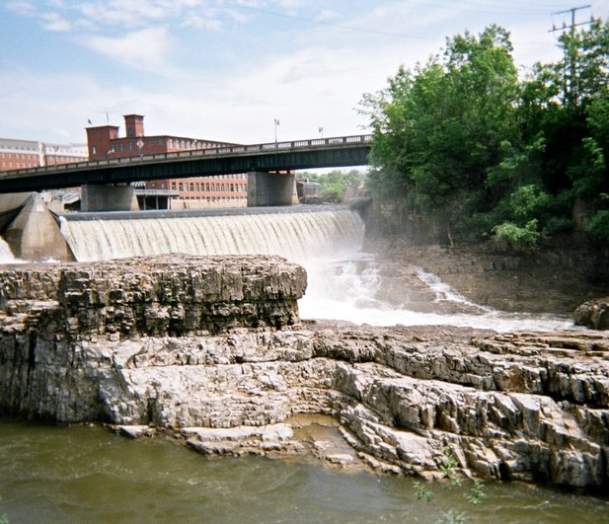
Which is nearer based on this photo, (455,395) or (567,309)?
(455,395)

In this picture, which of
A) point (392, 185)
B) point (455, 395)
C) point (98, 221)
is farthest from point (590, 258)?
point (98, 221)

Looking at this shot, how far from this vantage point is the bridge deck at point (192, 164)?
49469 millimetres

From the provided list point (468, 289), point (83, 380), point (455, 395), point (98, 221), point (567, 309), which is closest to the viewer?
point (455, 395)

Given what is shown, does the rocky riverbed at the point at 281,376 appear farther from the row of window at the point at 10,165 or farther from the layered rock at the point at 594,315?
the row of window at the point at 10,165

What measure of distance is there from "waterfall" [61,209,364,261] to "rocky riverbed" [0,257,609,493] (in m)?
13.7

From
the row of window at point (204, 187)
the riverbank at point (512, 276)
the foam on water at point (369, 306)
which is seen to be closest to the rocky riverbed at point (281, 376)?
the foam on water at point (369, 306)

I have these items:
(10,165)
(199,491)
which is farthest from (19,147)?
(199,491)

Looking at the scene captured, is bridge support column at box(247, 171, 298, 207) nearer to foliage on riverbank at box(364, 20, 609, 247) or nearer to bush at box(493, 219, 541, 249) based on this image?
foliage on riverbank at box(364, 20, 609, 247)

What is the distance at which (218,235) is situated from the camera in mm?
36812

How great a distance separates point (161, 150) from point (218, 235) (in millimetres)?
37812

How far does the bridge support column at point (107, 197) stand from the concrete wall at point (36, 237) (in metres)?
17.7

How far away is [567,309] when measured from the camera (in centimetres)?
2762

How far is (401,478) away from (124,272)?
10239mm

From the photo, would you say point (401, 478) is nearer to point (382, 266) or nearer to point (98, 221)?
point (382, 266)
